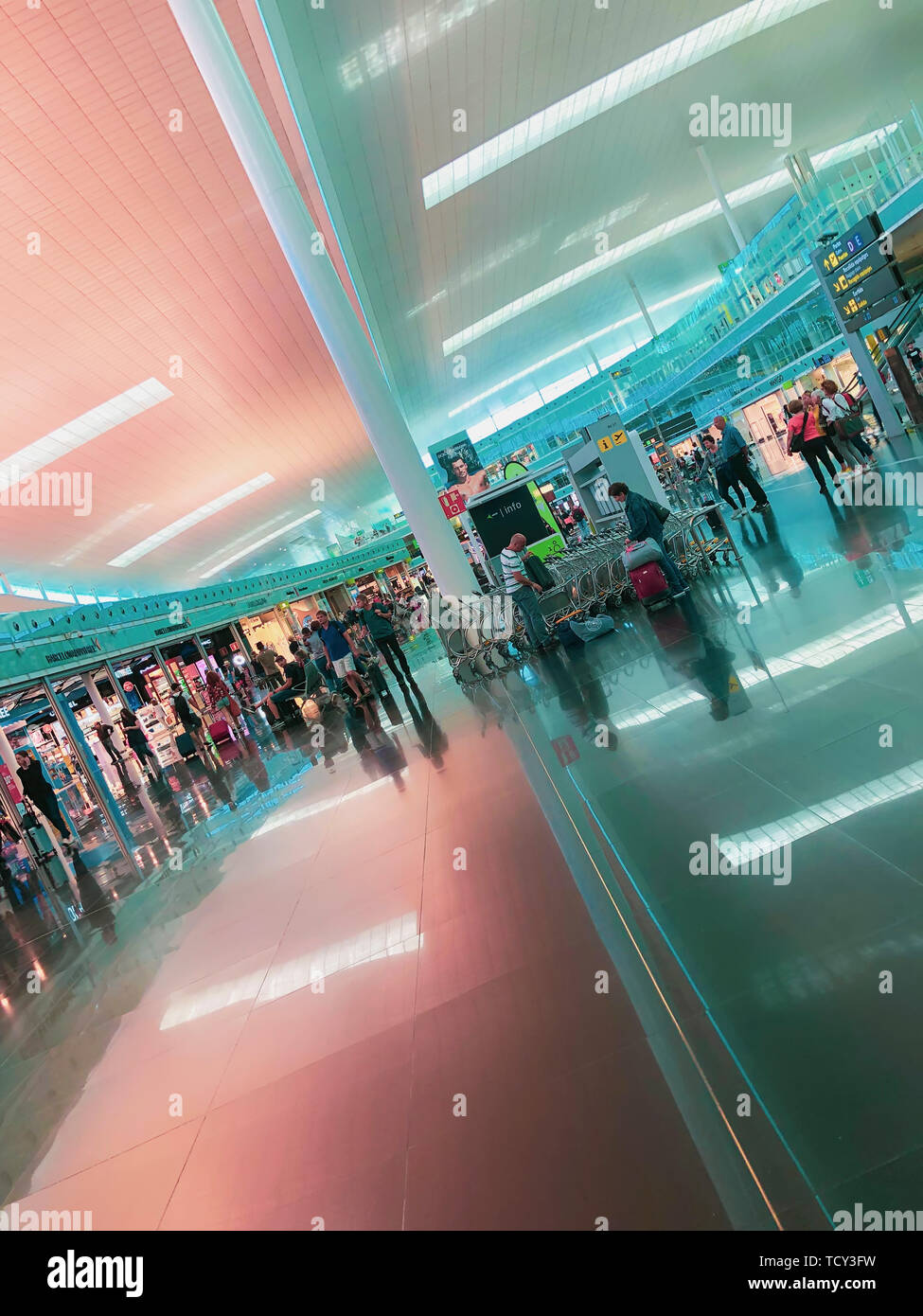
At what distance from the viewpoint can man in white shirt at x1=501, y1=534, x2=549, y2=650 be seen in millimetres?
10758

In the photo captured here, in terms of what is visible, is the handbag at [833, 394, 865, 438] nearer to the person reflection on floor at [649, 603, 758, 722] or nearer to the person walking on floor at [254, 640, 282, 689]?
the person reflection on floor at [649, 603, 758, 722]

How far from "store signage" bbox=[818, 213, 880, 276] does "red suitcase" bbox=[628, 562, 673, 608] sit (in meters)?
8.03

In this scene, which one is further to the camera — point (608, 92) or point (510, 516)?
point (608, 92)

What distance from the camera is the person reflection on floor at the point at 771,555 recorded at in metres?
7.62

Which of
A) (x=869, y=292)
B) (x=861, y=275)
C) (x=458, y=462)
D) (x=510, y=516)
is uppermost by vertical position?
(x=458, y=462)

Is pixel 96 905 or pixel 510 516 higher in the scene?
pixel 510 516

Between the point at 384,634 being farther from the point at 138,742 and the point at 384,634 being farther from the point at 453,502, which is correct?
the point at 138,742

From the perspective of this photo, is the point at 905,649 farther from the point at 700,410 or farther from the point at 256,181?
the point at 700,410

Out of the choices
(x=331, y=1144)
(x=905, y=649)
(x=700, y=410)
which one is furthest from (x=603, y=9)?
(x=700, y=410)

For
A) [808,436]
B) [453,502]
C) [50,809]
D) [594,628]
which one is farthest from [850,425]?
[50,809]

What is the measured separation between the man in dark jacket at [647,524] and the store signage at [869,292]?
7.01m

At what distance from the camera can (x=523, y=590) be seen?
1108cm

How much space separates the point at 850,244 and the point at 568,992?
622 inches
